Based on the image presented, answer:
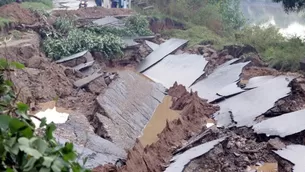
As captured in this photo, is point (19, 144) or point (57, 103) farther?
point (57, 103)

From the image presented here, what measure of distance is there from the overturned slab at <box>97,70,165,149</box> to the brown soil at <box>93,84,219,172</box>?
407mm

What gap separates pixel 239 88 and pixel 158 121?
8.41 feet

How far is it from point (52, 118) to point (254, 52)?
8.75 meters

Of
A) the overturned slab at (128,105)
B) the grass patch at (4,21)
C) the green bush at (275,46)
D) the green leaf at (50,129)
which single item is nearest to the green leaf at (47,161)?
the green leaf at (50,129)

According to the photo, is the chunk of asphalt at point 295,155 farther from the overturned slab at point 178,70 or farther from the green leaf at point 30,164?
the overturned slab at point 178,70

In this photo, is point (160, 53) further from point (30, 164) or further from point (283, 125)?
point (30, 164)

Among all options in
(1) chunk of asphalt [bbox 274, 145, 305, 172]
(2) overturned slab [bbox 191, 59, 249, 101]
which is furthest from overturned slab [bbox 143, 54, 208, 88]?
(1) chunk of asphalt [bbox 274, 145, 305, 172]

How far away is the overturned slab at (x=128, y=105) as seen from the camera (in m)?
8.34


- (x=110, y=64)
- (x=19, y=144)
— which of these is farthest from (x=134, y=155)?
(x=110, y=64)

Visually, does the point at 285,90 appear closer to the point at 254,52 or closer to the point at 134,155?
the point at 134,155

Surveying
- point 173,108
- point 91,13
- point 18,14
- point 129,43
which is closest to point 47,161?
point 173,108

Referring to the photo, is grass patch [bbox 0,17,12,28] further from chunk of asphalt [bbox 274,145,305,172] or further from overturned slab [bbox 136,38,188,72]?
chunk of asphalt [bbox 274,145,305,172]

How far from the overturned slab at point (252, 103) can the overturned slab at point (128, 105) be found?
1.77m

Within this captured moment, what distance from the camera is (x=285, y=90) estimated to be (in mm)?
9750
